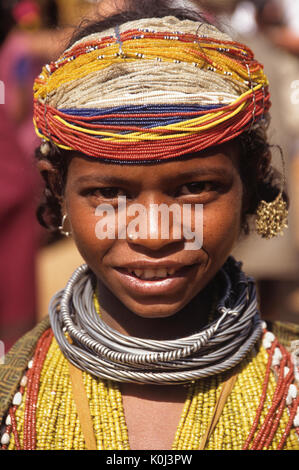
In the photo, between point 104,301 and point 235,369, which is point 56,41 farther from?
point 235,369

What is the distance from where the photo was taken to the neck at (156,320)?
198 centimetres

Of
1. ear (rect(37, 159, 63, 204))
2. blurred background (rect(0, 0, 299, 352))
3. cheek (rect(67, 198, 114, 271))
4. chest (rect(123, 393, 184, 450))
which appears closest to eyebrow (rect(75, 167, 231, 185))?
cheek (rect(67, 198, 114, 271))

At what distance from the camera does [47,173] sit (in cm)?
204

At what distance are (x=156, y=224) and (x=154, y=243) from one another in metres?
0.06

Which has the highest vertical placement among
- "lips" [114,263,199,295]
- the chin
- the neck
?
"lips" [114,263,199,295]

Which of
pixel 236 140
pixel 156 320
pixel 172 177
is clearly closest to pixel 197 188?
pixel 172 177

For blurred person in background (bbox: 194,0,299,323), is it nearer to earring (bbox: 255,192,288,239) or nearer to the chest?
earring (bbox: 255,192,288,239)

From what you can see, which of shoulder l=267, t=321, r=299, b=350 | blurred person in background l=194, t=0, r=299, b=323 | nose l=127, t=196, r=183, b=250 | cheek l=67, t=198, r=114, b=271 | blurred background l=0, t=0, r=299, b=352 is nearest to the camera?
nose l=127, t=196, r=183, b=250

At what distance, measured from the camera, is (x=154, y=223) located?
1.69 m

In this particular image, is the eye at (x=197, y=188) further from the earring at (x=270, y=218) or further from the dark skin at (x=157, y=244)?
the earring at (x=270, y=218)

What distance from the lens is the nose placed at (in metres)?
1.69

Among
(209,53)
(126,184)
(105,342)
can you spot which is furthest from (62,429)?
(209,53)

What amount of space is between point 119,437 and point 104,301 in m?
0.47

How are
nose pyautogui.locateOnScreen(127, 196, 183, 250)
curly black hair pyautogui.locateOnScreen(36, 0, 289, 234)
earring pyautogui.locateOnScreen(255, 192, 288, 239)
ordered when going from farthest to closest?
1. earring pyautogui.locateOnScreen(255, 192, 288, 239)
2. curly black hair pyautogui.locateOnScreen(36, 0, 289, 234)
3. nose pyautogui.locateOnScreen(127, 196, 183, 250)
